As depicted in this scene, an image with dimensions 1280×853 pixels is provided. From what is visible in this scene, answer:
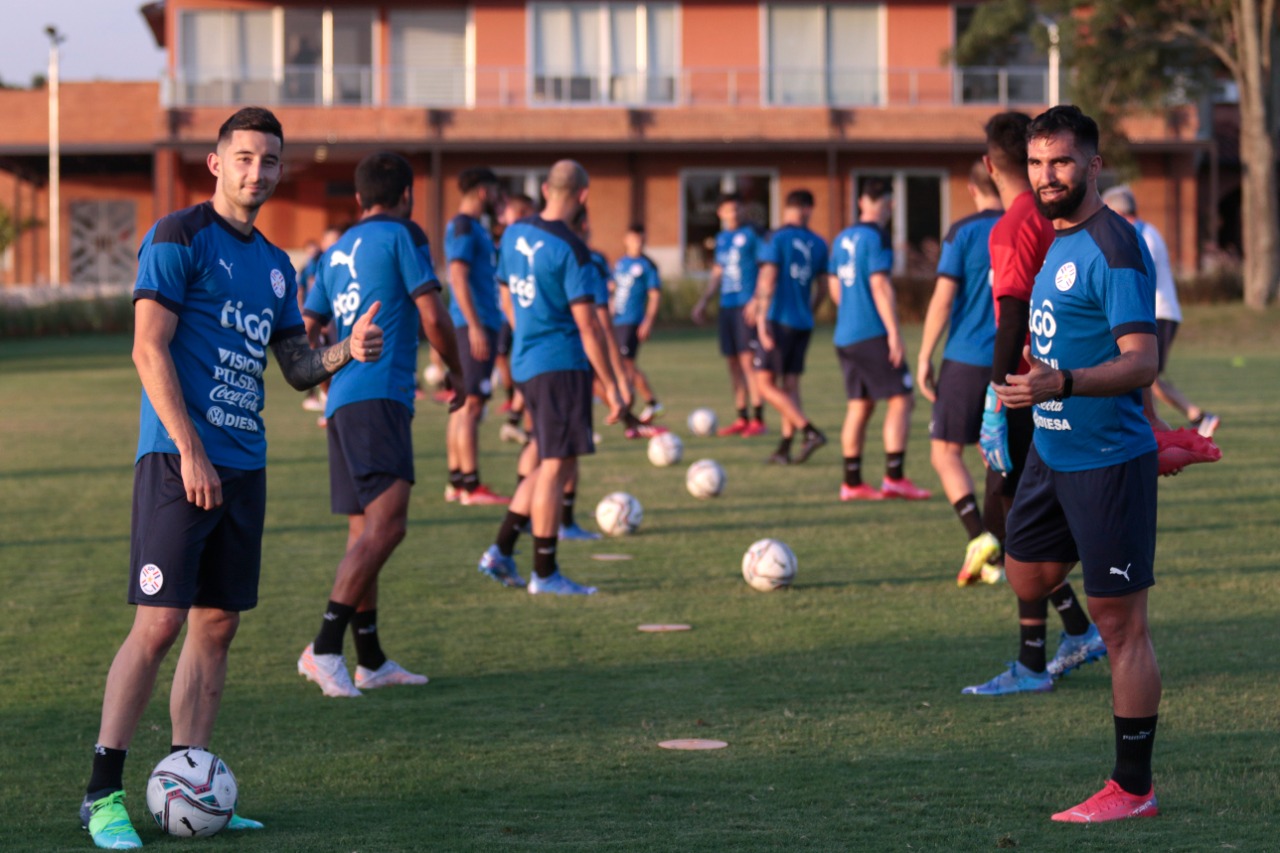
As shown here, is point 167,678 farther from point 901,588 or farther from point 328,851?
point 901,588

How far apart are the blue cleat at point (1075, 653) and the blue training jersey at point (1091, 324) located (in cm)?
193

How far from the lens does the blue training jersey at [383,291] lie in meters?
7.23

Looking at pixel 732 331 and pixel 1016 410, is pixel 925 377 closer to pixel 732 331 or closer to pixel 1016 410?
pixel 1016 410

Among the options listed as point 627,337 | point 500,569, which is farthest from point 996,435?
point 627,337

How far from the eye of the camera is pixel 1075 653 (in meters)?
7.07

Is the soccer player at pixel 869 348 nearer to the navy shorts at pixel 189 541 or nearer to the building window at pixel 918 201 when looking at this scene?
the navy shorts at pixel 189 541

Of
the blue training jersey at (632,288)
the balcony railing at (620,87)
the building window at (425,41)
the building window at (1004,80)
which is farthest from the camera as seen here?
the building window at (425,41)

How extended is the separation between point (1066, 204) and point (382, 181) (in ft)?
11.1

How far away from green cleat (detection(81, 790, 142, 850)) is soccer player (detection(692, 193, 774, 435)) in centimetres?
1296

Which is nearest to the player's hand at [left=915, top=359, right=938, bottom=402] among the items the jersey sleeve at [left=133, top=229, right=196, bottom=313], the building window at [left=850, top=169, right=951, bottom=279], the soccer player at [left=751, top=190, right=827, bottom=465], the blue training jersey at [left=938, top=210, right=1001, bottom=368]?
the blue training jersey at [left=938, top=210, right=1001, bottom=368]

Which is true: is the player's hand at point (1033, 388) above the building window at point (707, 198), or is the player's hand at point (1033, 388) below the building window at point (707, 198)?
below

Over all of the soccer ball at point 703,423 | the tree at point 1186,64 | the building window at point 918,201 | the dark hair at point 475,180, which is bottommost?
the soccer ball at point 703,423

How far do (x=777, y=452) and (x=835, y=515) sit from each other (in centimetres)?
329

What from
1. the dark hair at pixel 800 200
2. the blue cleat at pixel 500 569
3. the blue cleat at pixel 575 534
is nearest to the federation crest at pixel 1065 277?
the blue cleat at pixel 500 569
